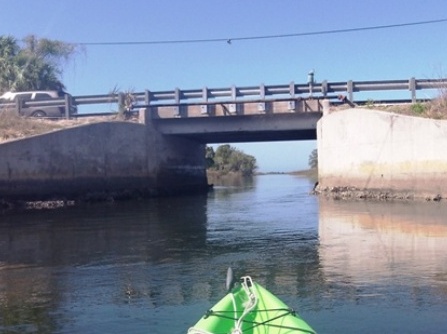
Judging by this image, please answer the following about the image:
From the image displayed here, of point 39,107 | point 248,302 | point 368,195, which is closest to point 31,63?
point 39,107

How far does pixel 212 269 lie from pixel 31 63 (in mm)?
37196

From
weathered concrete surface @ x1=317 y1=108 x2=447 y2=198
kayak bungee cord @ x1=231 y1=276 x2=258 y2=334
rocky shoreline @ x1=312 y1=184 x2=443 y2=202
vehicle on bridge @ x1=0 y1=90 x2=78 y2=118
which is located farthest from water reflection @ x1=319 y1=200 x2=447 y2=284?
vehicle on bridge @ x1=0 y1=90 x2=78 y2=118

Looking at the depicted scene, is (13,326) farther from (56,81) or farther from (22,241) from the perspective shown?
(56,81)

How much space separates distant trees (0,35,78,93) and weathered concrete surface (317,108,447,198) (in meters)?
25.1

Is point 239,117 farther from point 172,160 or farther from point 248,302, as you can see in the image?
point 248,302

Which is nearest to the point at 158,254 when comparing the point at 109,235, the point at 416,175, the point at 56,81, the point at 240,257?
the point at 240,257

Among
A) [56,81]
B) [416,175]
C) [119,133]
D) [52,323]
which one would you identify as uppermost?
[56,81]

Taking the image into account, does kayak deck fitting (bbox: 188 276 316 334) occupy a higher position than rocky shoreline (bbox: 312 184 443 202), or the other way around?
rocky shoreline (bbox: 312 184 443 202)

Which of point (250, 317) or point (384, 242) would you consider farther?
point (384, 242)

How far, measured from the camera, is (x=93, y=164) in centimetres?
2773

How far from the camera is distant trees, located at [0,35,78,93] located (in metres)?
42.1

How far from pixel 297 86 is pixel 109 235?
1580cm

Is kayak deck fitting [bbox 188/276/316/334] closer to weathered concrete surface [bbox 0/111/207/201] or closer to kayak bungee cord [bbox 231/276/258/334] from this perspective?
kayak bungee cord [bbox 231/276/258/334]

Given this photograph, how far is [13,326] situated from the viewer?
689 cm
